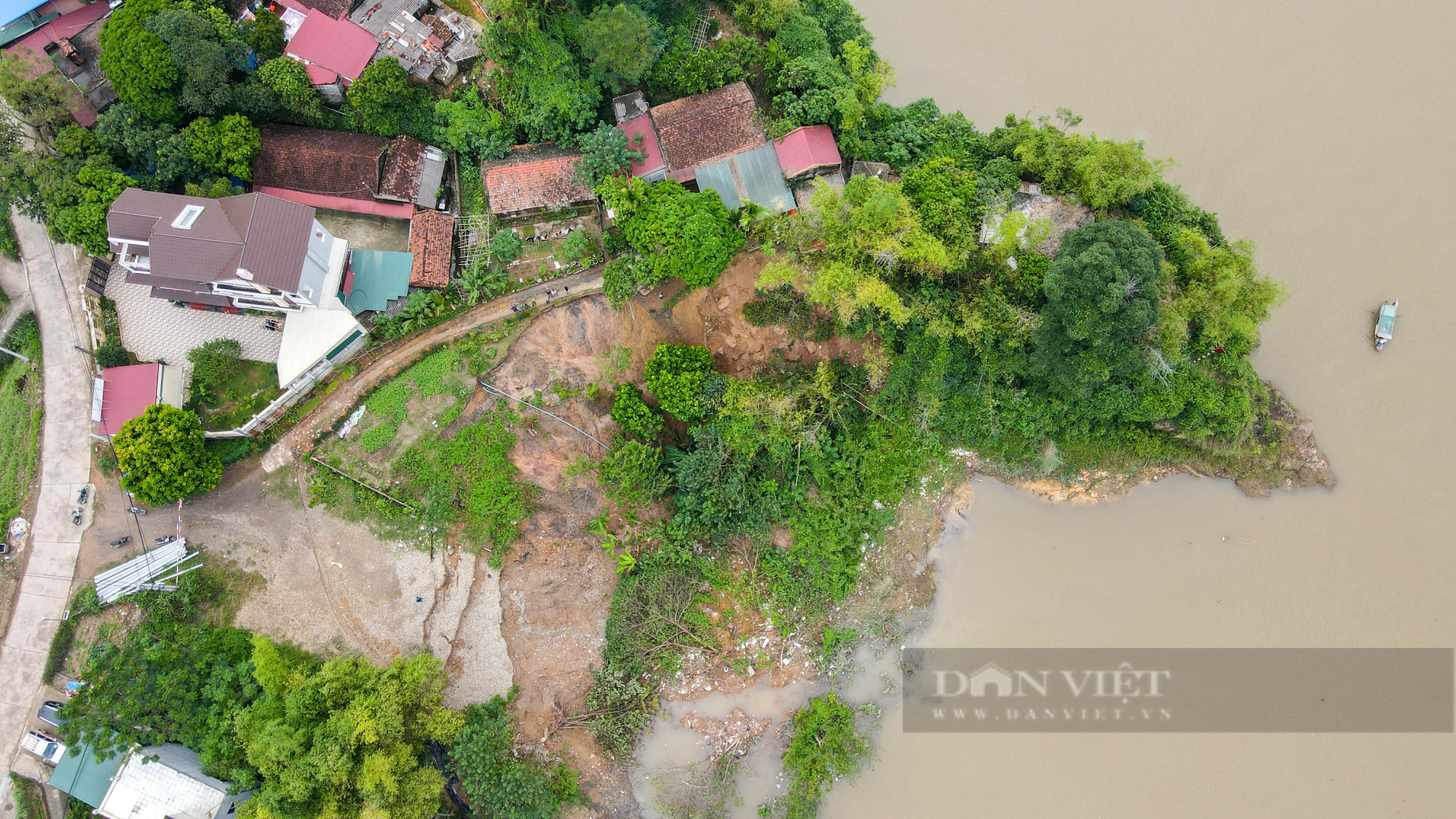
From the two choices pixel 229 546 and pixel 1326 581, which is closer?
pixel 229 546

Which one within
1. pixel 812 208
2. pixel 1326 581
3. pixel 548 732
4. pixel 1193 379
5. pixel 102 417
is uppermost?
pixel 812 208

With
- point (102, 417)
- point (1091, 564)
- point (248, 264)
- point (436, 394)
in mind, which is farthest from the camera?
point (1091, 564)

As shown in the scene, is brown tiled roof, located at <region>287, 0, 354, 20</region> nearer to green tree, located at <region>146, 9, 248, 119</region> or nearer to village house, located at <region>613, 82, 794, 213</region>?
green tree, located at <region>146, 9, 248, 119</region>

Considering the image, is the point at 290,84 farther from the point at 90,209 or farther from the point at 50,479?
the point at 50,479

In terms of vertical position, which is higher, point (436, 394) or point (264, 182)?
point (264, 182)

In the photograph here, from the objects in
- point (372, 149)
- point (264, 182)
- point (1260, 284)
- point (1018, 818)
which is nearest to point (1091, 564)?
point (1018, 818)

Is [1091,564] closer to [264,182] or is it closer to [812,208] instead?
[812,208]
